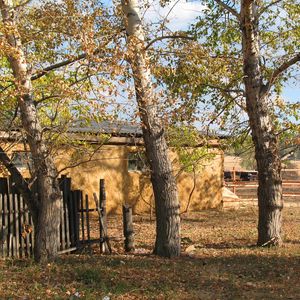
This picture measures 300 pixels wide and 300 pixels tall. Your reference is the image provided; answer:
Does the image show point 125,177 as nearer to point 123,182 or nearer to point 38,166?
point 123,182

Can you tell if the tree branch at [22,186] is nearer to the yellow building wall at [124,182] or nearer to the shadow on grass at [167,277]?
the shadow on grass at [167,277]

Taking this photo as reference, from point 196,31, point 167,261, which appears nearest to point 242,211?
point 196,31

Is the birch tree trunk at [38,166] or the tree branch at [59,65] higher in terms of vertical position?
the tree branch at [59,65]

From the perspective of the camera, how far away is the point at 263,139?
11.7 m

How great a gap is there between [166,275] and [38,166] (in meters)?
2.88

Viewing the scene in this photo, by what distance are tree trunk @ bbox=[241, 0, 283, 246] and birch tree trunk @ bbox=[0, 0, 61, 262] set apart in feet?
15.8

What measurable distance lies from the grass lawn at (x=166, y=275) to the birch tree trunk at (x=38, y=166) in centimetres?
40

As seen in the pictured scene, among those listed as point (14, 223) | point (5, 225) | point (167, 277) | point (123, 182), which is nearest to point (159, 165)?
point (167, 277)

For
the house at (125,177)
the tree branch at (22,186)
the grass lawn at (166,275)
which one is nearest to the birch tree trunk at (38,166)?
the tree branch at (22,186)

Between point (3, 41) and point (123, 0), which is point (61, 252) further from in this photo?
point (123, 0)

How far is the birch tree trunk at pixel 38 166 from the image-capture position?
909cm

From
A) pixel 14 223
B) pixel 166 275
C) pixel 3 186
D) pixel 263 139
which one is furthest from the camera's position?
pixel 263 139

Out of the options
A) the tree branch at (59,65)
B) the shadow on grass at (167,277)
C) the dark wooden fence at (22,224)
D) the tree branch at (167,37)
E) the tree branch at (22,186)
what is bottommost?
the shadow on grass at (167,277)

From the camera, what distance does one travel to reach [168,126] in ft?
36.4
